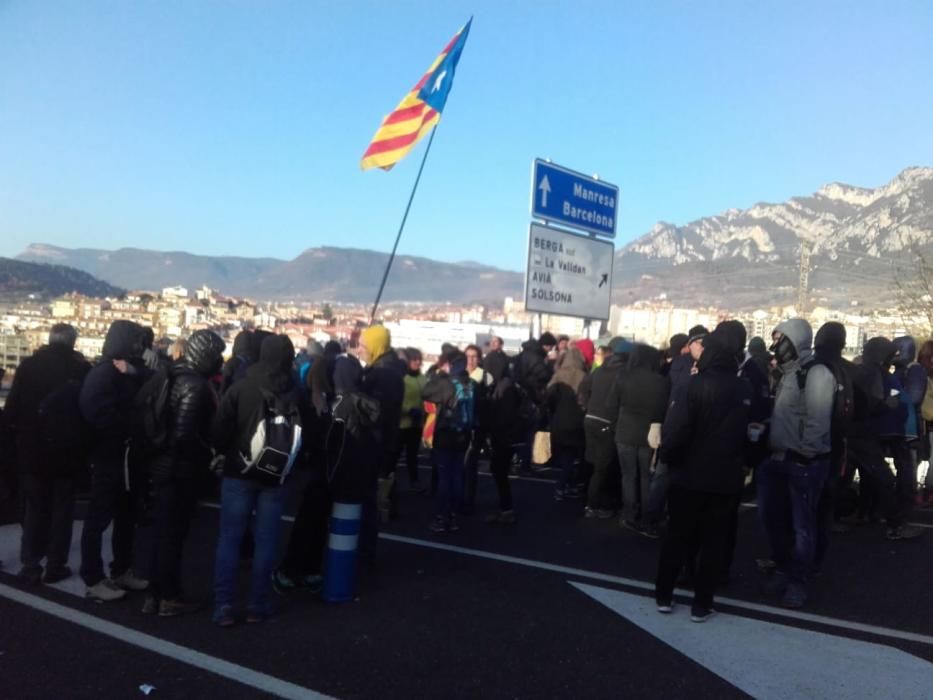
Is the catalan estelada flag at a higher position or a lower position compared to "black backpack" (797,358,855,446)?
higher

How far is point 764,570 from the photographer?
7.00 meters

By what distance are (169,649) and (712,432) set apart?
3512mm

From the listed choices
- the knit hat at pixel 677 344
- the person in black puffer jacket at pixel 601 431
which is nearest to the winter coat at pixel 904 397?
the knit hat at pixel 677 344

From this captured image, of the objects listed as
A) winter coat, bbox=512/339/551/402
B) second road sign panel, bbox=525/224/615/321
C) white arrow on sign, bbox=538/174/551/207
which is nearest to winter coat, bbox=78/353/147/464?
winter coat, bbox=512/339/551/402

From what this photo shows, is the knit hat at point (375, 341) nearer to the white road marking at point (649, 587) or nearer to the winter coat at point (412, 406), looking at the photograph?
the white road marking at point (649, 587)

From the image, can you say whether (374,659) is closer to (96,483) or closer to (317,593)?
(317,593)

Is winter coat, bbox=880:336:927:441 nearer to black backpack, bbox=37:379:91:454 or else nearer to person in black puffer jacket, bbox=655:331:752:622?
person in black puffer jacket, bbox=655:331:752:622

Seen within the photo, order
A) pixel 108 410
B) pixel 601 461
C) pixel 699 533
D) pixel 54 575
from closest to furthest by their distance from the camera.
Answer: pixel 108 410
pixel 699 533
pixel 54 575
pixel 601 461

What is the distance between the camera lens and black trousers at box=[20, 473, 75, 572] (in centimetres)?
595

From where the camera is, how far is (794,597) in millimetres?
6016

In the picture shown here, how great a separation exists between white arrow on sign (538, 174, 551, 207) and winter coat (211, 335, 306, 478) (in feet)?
32.9

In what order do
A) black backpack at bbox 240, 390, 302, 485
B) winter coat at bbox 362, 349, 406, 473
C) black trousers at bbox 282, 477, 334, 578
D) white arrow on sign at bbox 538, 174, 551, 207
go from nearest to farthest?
Result: black backpack at bbox 240, 390, 302, 485
black trousers at bbox 282, 477, 334, 578
winter coat at bbox 362, 349, 406, 473
white arrow on sign at bbox 538, 174, 551, 207

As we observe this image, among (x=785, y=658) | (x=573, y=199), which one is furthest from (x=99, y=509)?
(x=573, y=199)

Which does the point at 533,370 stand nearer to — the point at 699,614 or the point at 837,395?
the point at 837,395
